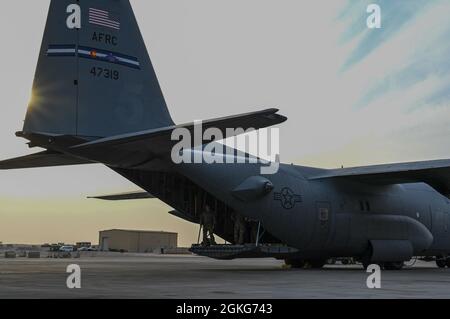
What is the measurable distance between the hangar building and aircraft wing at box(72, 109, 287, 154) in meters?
66.4

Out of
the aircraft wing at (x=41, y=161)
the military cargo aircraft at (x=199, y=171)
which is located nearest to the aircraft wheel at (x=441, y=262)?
the military cargo aircraft at (x=199, y=171)

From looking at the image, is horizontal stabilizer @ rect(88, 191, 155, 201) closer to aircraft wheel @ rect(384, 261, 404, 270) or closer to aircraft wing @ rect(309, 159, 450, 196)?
aircraft wing @ rect(309, 159, 450, 196)

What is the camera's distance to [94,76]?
1814cm

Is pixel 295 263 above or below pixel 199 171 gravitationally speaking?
below

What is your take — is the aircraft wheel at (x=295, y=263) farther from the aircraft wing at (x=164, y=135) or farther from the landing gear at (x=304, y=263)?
the aircraft wing at (x=164, y=135)

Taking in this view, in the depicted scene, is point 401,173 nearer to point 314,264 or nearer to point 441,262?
point 314,264

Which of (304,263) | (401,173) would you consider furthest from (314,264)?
(401,173)

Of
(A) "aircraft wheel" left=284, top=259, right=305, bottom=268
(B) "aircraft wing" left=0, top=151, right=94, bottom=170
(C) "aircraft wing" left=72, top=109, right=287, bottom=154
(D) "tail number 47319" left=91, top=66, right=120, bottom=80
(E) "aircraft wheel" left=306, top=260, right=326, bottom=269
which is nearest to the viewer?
(C) "aircraft wing" left=72, top=109, right=287, bottom=154

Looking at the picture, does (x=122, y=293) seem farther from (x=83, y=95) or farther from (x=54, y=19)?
(x=54, y=19)

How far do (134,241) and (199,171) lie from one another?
66067mm

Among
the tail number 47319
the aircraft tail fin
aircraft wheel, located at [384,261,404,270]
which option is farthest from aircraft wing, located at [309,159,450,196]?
the tail number 47319

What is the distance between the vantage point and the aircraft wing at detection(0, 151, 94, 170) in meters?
19.7

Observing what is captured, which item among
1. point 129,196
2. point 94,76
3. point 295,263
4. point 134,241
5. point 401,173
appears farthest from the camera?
point 134,241

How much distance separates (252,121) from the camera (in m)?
14.0
